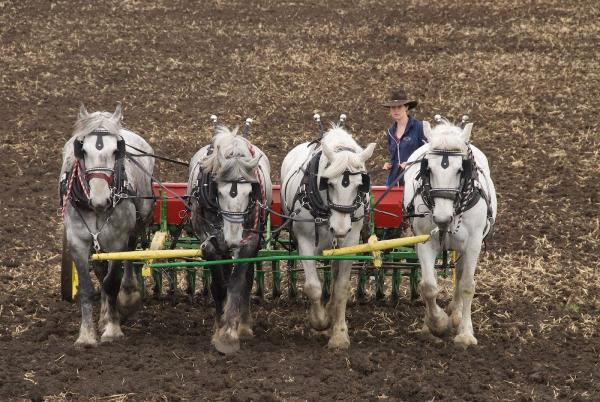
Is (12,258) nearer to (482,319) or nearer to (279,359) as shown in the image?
(279,359)

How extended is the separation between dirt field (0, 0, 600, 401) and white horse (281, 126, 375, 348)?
13.9 inches

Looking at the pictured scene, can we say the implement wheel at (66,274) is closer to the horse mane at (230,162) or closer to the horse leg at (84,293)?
the horse leg at (84,293)

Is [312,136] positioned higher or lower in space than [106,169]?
higher

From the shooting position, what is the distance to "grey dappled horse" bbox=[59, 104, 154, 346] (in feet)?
25.2

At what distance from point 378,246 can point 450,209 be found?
61 centimetres

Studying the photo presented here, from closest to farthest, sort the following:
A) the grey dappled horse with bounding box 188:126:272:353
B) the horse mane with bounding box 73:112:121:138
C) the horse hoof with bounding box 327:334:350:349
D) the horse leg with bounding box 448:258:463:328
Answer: the grey dappled horse with bounding box 188:126:272:353 → the horse mane with bounding box 73:112:121:138 → the horse hoof with bounding box 327:334:350:349 → the horse leg with bounding box 448:258:463:328

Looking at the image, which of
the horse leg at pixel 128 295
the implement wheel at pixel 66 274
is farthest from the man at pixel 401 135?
the implement wheel at pixel 66 274

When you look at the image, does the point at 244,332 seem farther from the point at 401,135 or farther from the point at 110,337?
the point at 401,135

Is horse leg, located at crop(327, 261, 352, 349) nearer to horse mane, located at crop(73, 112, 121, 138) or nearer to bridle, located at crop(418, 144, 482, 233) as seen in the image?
bridle, located at crop(418, 144, 482, 233)

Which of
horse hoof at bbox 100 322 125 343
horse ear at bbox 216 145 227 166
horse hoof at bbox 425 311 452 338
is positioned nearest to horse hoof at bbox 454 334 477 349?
horse hoof at bbox 425 311 452 338

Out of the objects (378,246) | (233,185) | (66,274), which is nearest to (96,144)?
(233,185)

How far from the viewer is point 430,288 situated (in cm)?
812

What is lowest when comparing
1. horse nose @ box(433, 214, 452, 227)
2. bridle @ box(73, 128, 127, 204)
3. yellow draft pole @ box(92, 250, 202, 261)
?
yellow draft pole @ box(92, 250, 202, 261)

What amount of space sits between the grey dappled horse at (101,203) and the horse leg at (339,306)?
173 centimetres
